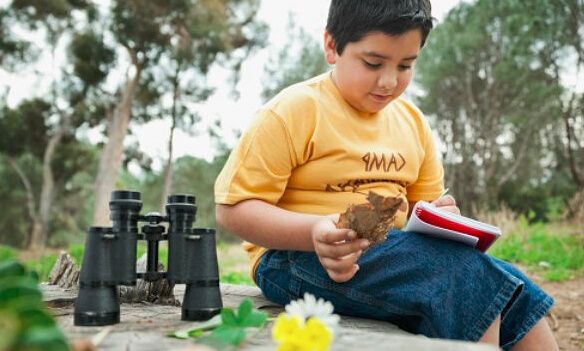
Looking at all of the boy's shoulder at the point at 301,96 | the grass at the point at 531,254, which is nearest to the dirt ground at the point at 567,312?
the grass at the point at 531,254

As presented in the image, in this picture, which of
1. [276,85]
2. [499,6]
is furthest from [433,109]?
[276,85]

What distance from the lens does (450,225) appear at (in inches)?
51.1

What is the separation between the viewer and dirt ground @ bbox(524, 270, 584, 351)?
288cm

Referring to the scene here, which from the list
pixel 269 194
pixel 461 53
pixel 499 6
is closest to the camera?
pixel 269 194

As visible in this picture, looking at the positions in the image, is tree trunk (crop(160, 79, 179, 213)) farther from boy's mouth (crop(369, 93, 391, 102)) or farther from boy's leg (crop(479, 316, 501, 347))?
boy's leg (crop(479, 316, 501, 347))

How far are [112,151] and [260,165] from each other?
11.8m

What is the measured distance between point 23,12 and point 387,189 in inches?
580

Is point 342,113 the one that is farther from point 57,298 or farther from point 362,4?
point 57,298

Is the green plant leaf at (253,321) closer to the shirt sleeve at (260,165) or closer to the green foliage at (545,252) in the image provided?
the shirt sleeve at (260,165)

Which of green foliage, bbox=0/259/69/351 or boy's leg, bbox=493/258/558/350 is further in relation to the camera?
boy's leg, bbox=493/258/558/350

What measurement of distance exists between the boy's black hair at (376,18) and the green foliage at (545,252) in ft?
11.8

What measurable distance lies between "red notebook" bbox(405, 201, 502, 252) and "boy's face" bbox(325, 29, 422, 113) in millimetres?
386

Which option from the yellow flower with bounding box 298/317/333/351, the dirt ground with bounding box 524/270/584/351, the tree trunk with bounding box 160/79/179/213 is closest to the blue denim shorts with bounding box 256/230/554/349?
the yellow flower with bounding box 298/317/333/351

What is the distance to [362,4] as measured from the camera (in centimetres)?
154
